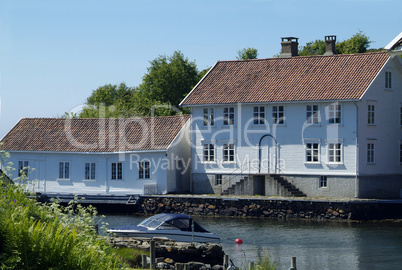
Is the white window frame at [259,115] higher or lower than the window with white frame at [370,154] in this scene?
higher

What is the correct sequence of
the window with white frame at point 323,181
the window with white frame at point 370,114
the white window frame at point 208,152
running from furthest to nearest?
the white window frame at point 208,152
the window with white frame at point 323,181
the window with white frame at point 370,114

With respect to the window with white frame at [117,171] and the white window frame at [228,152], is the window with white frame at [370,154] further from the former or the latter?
the window with white frame at [117,171]

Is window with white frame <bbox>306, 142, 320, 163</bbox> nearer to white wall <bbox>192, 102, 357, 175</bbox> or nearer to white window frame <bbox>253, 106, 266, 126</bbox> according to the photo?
white wall <bbox>192, 102, 357, 175</bbox>

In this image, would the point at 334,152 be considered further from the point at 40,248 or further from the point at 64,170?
the point at 40,248

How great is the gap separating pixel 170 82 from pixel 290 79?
124 ft

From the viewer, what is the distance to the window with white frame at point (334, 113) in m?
52.5

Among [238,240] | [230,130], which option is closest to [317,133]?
[230,130]

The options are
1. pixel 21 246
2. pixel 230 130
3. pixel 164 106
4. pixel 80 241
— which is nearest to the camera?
pixel 21 246

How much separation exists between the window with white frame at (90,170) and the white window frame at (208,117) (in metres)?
9.50

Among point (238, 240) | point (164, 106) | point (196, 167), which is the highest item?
point (164, 106)

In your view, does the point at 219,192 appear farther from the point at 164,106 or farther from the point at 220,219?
the point at 164,106

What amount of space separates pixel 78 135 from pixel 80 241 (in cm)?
4719

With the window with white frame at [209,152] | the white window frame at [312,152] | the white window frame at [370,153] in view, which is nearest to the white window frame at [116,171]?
the window with white frame at [209,152]

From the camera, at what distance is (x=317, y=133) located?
175 feet
